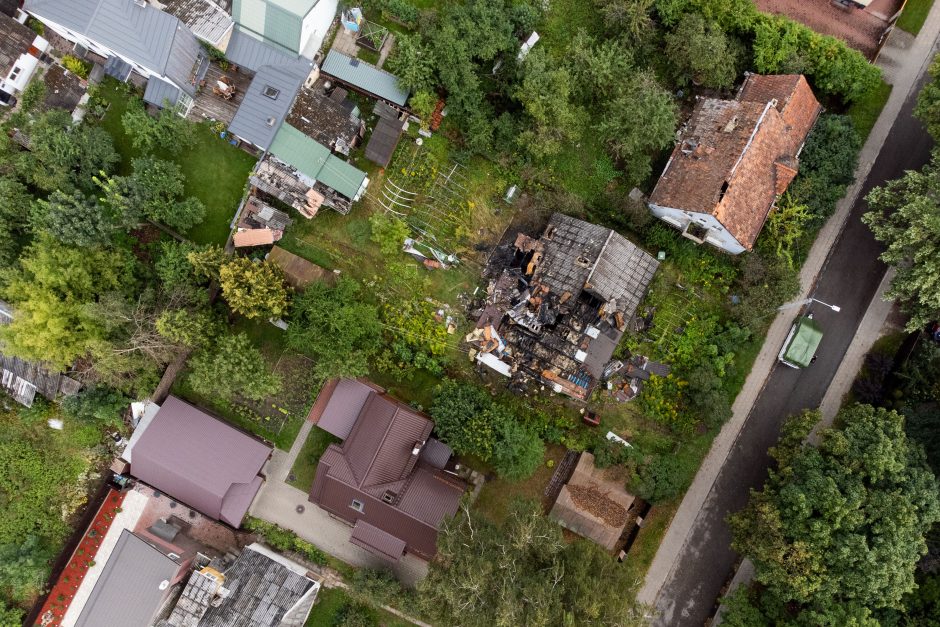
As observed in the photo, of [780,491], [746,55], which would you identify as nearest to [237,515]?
[780,491]

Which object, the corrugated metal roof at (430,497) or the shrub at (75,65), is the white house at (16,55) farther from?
the corrugated metal roof at (430,497)

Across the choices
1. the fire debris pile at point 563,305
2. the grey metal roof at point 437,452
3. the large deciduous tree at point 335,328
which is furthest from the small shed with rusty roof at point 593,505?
the large deciduous tree at point 335,328

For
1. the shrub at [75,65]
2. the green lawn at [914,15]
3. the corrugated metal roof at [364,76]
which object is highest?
the green lawn at [914,15]

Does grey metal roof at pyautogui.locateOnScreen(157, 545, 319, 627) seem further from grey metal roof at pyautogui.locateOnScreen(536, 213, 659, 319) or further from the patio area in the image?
the patio area

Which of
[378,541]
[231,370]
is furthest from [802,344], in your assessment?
[231,370]

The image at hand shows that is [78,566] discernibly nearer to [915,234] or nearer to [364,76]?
[364,76]
